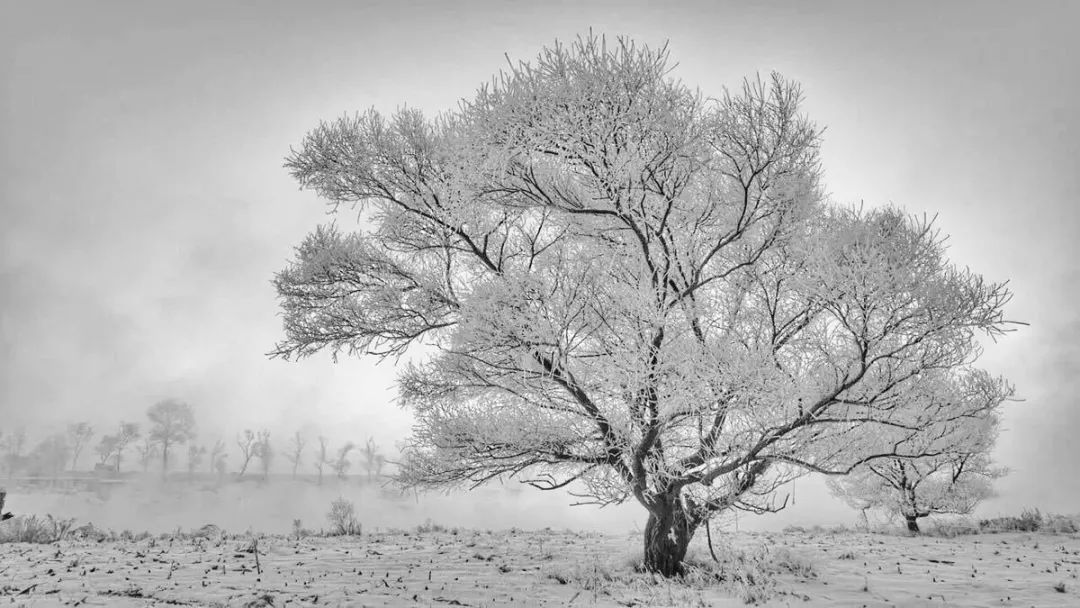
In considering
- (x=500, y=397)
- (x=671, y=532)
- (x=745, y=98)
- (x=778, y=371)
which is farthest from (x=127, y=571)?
(x=745, y=98)

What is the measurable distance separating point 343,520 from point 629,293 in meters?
9.72

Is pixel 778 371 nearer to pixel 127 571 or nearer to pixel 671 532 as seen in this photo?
pixel 671 532

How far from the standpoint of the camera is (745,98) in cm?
634

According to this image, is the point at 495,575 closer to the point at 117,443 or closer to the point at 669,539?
the point at 669,539

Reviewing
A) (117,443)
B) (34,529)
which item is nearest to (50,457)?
(117,443)

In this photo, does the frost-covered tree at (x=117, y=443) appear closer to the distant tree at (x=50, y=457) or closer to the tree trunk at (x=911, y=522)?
the distant tree at (x=50, y=457)

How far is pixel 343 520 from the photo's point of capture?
12.7 meters

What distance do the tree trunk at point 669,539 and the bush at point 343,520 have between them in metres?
7.31

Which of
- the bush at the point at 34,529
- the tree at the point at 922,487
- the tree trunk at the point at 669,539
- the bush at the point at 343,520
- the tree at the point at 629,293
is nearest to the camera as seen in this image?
the tree at the point at 629,293

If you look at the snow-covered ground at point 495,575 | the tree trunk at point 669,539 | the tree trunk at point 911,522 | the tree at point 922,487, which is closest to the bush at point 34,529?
the snow-covered ground at point 495,575

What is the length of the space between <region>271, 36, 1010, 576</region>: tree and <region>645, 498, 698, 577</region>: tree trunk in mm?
32

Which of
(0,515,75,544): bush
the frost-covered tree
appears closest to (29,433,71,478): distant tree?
the frost-covered tree

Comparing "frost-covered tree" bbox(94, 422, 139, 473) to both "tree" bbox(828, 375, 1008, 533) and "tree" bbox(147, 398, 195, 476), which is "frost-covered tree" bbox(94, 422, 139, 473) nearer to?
"tree" bbox(147, 398, 195, 476)

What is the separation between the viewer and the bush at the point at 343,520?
1227cm
